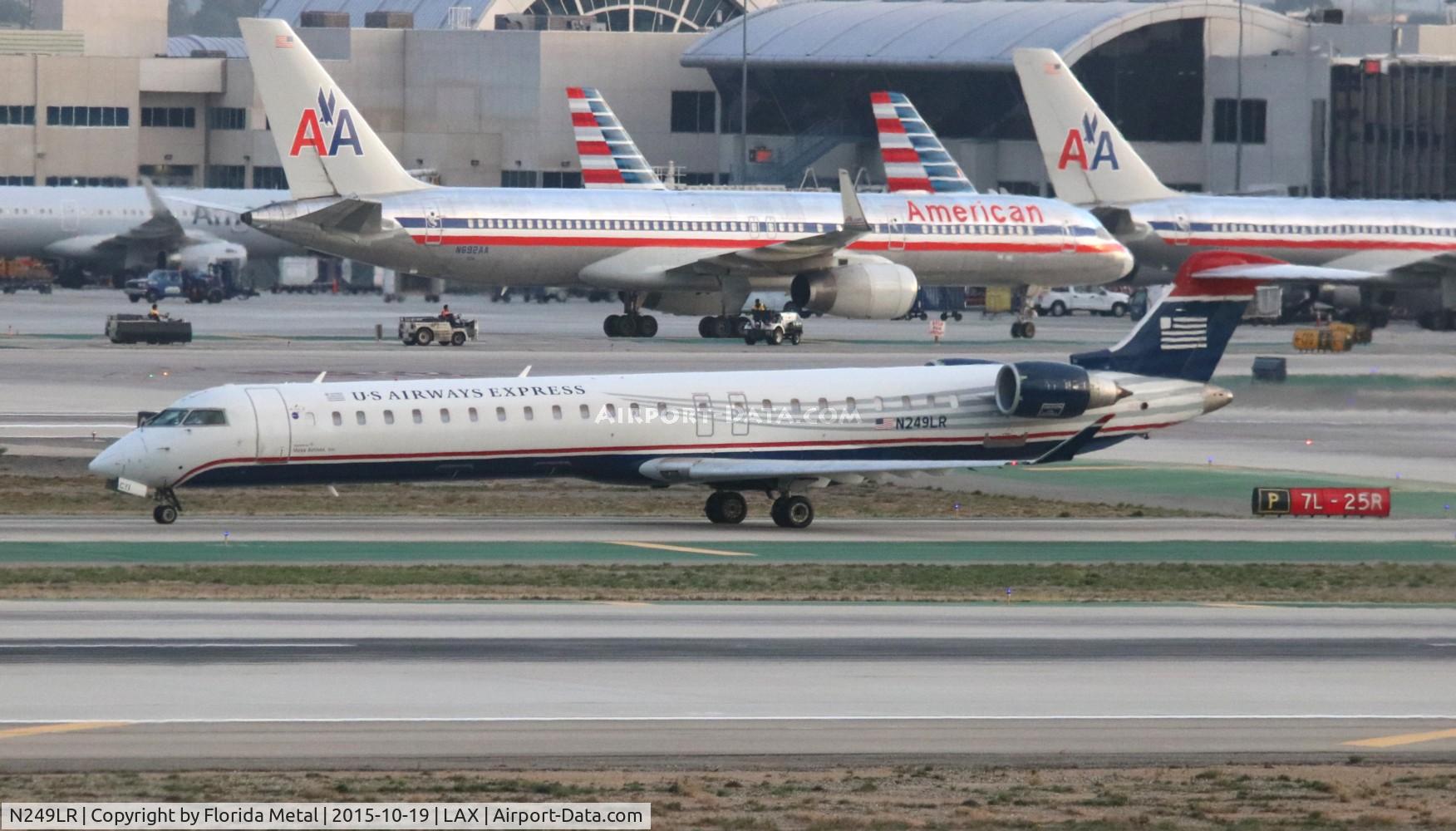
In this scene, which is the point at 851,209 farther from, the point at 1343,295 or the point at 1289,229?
the point at 1343,295

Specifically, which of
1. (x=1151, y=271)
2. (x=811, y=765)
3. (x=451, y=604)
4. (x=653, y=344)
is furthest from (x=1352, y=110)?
(x=811, y=765)

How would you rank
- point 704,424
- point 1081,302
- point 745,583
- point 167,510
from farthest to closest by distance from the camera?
1. point 1081,302
2. point 704,424
3. point 167,510
4. point 745,583

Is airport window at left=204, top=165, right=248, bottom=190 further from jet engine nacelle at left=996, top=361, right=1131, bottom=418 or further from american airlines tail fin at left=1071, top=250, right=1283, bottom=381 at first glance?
jet engine nacelle at left=996, top=361, right=1131, bottom=418

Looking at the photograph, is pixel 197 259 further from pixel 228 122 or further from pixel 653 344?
pixel 653 344

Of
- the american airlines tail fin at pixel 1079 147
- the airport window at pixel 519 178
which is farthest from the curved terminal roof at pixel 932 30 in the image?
the american airlines tail fin at pixel 1079 147

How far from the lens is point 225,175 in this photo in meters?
150

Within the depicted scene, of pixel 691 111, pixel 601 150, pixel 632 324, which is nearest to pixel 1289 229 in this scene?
pixel 632 324

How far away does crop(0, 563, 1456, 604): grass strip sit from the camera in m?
31.6

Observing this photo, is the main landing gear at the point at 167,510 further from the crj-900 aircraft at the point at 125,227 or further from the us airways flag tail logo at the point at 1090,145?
the crj-900 aircraft at the point at 125,227

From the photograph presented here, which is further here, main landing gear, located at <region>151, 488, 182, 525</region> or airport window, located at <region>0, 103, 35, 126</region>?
airport window, located at <region>0, 103, 35, 126</region>

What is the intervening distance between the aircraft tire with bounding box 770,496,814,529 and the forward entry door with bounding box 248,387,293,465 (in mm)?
8896

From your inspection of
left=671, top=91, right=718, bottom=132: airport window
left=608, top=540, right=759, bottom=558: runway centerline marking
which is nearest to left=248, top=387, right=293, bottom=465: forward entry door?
left=608, top=540, right=759, bottom=558: runway centerline marking

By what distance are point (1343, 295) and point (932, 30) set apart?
46277 millimetres

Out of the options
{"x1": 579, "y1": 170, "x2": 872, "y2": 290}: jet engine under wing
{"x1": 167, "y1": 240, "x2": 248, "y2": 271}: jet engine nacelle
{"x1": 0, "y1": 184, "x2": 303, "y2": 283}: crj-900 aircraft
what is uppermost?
{"x1": 0, "y1": 184, "x2": 303, "y2": 283}: crj-900 aircraft
